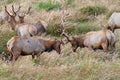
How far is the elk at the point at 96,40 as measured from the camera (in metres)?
11.7

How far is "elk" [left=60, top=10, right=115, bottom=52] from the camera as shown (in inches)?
459

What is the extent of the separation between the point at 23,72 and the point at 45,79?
0.48 metres

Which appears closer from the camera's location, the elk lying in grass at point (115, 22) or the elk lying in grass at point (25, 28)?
the elk lying in grass at point (25, 28)

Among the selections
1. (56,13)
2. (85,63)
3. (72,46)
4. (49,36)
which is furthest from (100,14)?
(85,63)

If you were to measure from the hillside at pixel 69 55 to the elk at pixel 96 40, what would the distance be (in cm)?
14

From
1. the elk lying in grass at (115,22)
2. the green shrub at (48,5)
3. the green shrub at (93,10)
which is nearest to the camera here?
the elk lying in grass at (115,22)

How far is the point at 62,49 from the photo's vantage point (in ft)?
40.9

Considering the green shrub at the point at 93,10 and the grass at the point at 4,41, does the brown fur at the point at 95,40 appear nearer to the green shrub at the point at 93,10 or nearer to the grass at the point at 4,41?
the grass at the point at 4,41

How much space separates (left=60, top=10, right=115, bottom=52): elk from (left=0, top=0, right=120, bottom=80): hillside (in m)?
0.14

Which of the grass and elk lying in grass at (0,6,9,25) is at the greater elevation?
the grass

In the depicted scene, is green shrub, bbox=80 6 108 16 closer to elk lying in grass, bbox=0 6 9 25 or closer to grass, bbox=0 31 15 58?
elk lying in grass, bbox=0 6 9 25

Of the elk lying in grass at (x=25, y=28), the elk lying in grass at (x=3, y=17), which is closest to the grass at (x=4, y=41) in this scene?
the elk lying in grass at (x=25, y=28)

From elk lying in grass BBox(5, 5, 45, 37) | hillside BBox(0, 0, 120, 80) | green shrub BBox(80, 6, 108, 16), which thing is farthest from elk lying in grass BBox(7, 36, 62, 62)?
green shrub BBox(80, 6, 108, 16)

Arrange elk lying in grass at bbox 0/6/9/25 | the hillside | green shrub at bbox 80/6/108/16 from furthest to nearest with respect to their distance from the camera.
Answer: green shrub at bbox 80/6/108/16 < elk lying in grass at bbox 0/6/9/25 < the hillside
